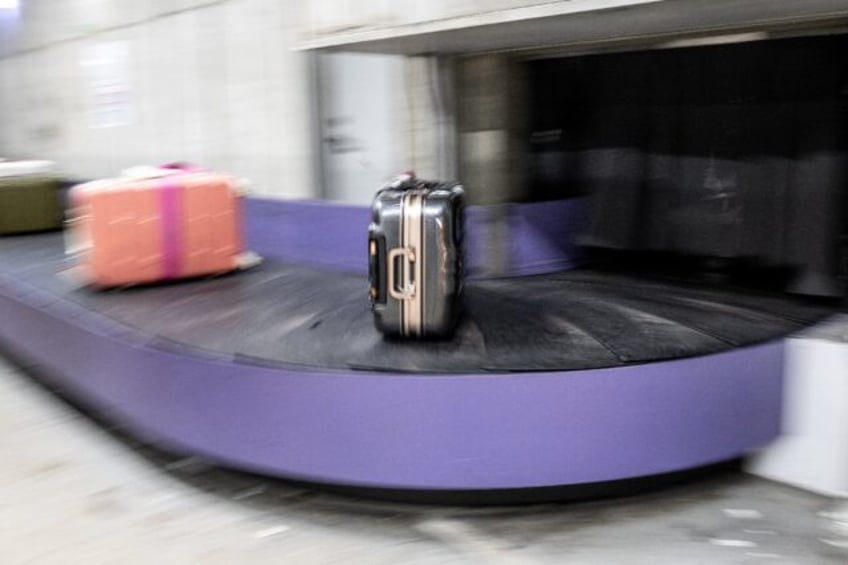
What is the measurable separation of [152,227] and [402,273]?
1808 mm

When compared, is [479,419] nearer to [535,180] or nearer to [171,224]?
[535,180]

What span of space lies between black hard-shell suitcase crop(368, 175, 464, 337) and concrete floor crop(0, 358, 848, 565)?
2.03 ft

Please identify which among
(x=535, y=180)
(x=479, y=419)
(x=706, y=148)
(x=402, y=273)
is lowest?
(x=479, y=419)

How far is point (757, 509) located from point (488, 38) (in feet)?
6.90

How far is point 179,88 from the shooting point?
6.33 meters

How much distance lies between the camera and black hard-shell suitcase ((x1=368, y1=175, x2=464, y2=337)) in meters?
2.79

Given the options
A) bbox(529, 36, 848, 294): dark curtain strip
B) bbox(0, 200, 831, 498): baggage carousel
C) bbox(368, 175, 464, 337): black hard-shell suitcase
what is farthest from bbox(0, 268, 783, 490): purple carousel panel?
bbox(529, 36, 848, 294): dark curtain strip

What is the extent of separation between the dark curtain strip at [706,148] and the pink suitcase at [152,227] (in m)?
1.65

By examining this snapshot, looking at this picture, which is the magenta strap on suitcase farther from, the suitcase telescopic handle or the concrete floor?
the suitcase telescopic handle

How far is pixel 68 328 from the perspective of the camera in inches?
142

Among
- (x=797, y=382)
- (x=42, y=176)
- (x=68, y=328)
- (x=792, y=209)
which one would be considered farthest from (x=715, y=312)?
(x=42, y=176)

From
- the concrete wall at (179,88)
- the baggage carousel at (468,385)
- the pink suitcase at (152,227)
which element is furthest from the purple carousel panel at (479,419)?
the concrete wall at (179,88)

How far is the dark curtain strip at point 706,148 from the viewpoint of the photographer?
339 cm

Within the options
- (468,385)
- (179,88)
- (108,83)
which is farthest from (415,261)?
(108,83)
